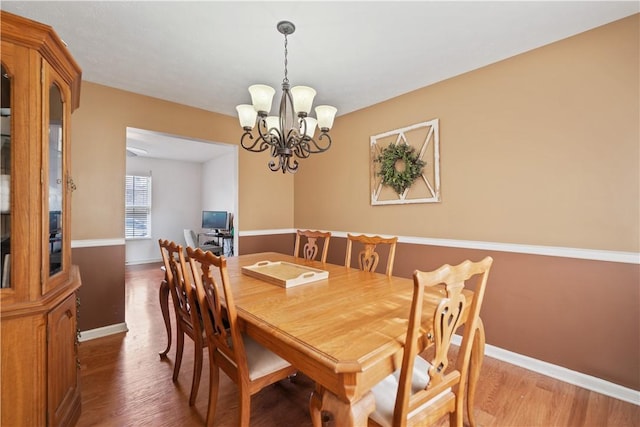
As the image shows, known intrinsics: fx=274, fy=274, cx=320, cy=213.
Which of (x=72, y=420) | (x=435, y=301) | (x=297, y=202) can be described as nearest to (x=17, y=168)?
(x=72, y=420)

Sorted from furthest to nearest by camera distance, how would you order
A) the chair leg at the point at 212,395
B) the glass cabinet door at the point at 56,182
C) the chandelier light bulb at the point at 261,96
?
1. the chandelier light bulb at the point at 261,96
2. the chair leg at the point at 212,395
3. the glass cabinet door at the point at 56,182

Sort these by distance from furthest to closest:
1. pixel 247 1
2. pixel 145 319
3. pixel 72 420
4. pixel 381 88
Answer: pixel 145 319 → pixel 381 88 → pixel 247 1 → pixel 72 420

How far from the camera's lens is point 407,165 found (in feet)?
9.29

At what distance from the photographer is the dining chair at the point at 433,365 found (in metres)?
0.91

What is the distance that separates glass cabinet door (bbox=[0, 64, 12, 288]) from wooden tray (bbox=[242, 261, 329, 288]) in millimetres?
1153

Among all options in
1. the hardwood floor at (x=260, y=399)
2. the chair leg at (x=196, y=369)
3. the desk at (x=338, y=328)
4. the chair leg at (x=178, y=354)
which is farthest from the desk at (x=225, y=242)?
the desk at (x=338, y=328)

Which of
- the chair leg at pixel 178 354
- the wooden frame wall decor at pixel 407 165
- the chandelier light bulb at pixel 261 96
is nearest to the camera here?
the chandelier light bulb at pixel 261 96

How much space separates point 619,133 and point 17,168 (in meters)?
3.32

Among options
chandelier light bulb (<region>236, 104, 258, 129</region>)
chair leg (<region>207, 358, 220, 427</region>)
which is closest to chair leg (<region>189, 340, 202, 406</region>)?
chair leg (<region>207, 358, 220, 427</region>)

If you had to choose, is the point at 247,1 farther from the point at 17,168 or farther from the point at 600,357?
the point at 600,357

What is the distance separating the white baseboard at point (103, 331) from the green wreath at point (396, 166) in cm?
312

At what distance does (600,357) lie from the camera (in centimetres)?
185

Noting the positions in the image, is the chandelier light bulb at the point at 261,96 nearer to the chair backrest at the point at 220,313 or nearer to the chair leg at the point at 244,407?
the chair backrest at the point at 220,313

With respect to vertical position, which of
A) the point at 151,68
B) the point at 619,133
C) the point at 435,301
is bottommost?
the point at 435,301
